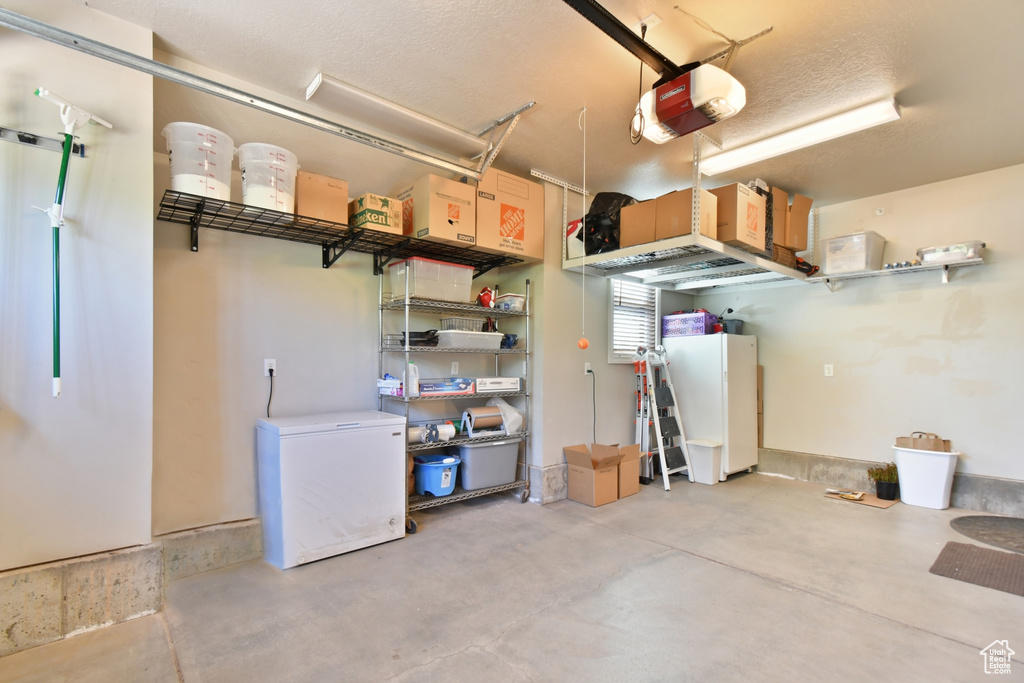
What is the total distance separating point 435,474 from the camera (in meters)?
3.43

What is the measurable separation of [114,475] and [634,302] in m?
4.39

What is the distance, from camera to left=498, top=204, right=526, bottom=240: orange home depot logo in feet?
11.4

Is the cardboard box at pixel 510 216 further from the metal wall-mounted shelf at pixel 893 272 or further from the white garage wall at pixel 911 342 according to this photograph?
the white garage wall at pixel 911 342

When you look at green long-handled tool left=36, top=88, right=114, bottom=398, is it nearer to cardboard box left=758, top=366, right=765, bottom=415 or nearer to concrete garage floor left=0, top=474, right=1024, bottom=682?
concrete garage floor left=0, top=474, right=1024, bottom=682

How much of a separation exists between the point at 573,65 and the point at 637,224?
134cm

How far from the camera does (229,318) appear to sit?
2811 millimetres

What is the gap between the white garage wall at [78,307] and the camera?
1.91 m

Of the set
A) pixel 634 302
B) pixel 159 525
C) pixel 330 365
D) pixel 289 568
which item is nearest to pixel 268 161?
pixel 330 365

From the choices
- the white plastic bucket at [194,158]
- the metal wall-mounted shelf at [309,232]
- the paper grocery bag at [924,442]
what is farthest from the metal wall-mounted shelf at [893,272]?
the white plastic bucket at [194,158]

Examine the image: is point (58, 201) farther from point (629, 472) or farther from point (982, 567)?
point (982, 567)

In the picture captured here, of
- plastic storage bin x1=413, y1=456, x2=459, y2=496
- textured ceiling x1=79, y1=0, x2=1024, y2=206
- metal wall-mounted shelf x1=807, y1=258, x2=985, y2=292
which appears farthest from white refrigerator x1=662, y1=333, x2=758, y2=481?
plastic storage bin x1=413, y1=456, x2=459, y2=496

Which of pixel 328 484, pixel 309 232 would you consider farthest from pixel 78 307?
pixel 328 484

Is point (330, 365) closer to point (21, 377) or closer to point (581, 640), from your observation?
point (21, 377)

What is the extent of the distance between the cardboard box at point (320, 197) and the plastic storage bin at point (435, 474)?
1.87 metres
